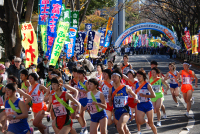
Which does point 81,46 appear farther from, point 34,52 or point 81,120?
point 81,120

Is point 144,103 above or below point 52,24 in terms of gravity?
below

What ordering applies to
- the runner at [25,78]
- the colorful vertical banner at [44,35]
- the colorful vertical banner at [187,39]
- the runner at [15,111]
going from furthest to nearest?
→ the colorful vertical banner at [187,39] < the colorful vertical banner at [44,35] < the runner at [25,78] < the runner at [15,111]

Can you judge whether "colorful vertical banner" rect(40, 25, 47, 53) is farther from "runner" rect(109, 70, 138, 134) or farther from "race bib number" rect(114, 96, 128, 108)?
"race bib number" rect(114, 96, 128, 108)

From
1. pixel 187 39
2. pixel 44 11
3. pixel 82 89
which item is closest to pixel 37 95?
pixel 82 89

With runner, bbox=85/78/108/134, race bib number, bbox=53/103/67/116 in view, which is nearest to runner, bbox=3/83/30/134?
race bib number, bbox=53/103/67/116

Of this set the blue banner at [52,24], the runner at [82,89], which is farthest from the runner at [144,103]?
the blue banner at [52,24]

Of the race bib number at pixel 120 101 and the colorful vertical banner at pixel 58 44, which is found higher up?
the colorful vertical banner at pixel 58 44

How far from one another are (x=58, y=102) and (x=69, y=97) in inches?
9.1

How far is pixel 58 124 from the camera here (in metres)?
5.99

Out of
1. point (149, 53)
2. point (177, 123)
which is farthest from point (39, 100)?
point (149, 53)

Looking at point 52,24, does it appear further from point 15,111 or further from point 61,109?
point 15,111

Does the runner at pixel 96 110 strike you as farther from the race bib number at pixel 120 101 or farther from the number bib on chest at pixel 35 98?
the number bib on chest at pixel 35 98

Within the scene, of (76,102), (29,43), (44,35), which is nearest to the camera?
(76,102)

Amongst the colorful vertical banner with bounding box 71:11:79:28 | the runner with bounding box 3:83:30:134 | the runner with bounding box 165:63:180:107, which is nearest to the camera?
the runner with bounding box 3:83:30:134
